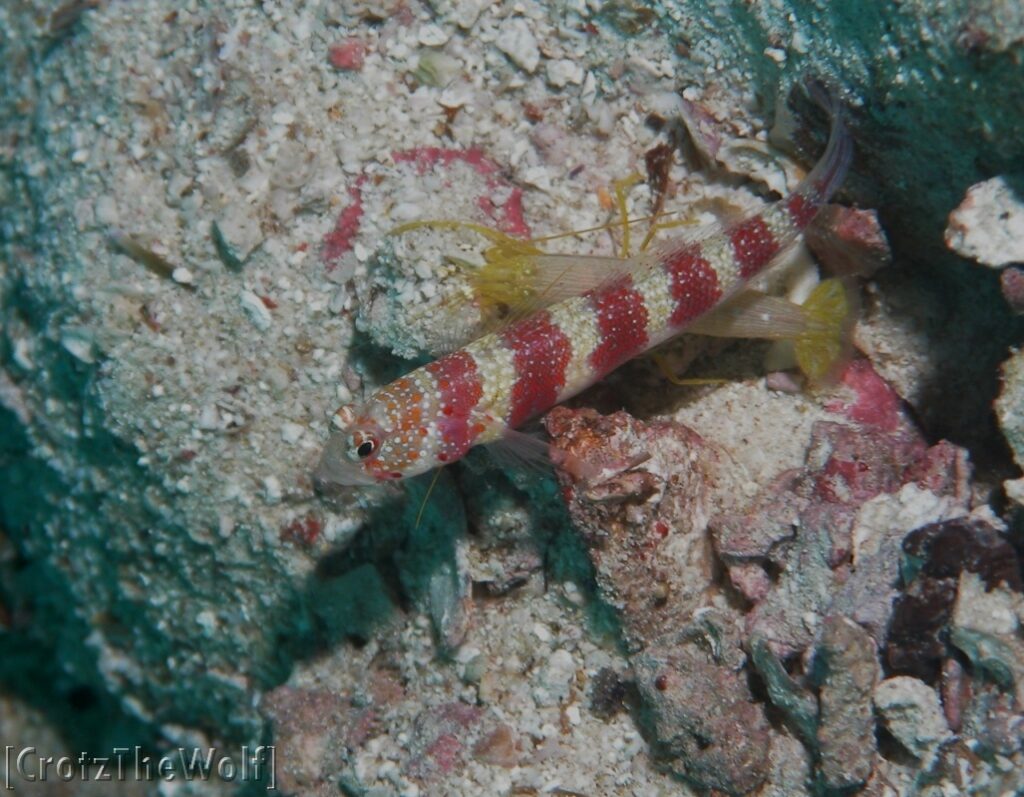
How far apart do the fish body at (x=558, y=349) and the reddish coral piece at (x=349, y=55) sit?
1576 millimetres

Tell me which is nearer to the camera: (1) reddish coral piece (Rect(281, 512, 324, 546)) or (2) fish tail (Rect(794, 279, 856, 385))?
(2) fish tail (Rect(794, 279, 856, 385))

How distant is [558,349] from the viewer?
3279 millimetres

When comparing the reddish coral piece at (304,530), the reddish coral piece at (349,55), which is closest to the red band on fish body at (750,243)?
the reddish coral piece at (349,55)

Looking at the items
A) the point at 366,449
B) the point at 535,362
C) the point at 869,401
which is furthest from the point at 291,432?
the point at 869,401

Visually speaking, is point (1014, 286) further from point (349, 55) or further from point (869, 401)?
point (349, 55)

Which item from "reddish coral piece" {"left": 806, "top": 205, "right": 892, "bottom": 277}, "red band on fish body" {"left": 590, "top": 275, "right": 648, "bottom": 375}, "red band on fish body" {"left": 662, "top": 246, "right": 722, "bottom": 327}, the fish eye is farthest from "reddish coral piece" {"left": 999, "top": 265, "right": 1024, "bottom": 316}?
the fish eye

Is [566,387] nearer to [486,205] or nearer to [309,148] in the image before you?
[486,205]

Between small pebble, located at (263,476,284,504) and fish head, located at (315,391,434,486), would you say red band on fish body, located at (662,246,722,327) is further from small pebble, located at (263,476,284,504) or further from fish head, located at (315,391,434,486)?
small pebble, located at (263,476,284,504)

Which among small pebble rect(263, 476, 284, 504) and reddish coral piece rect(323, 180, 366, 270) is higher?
reddish coral piece rect(323, 180, 366, 270)

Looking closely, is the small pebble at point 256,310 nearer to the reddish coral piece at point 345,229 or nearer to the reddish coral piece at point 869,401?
the reddish coral piece at point 345,229

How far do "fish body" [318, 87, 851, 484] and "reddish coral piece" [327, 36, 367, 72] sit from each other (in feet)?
5.17

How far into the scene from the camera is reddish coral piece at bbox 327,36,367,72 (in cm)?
384

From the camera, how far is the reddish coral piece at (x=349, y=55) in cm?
384

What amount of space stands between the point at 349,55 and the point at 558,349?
1.82 meters
